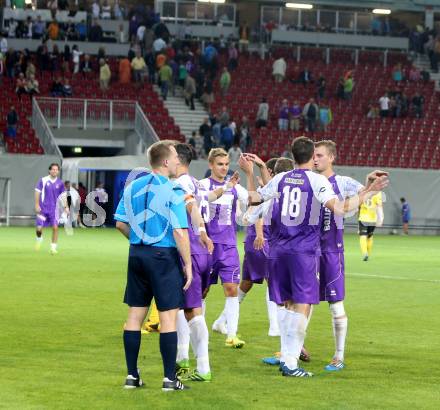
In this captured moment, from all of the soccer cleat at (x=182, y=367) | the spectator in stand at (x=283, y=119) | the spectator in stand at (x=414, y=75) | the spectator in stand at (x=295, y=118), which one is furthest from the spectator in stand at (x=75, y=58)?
the soccer cleat at (x=182, y=367)

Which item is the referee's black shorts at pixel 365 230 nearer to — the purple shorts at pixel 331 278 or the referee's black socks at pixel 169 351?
the purple shorts at pixel 331 278

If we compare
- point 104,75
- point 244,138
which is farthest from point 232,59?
point 244,138

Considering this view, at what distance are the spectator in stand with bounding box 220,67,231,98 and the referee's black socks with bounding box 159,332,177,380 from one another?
A: 1595 inches

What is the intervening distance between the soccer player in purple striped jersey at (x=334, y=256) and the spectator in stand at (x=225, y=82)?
3842 cm

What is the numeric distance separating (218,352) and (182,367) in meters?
1.52

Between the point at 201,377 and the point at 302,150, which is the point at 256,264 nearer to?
the point at 302,150

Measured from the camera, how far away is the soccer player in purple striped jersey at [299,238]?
33.1ft

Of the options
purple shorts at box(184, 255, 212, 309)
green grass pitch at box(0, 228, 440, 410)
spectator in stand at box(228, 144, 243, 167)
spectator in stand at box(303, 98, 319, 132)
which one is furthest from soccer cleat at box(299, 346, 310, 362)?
spectator in stand at box(303, 98, 319, 132)

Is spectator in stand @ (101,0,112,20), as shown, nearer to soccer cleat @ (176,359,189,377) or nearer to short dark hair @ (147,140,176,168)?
soccer cleat @ (176,359,189,377)

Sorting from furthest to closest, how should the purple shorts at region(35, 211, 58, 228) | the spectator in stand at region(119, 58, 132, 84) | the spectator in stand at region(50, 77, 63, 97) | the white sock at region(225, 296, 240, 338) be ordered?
1. the spectator in stand at region(119, 58, 132, 84)
2. the spectator in stand at region(50, 77, 63, 97)
3. the purple shorts at region(35, 211, 58, 228)
4. the white sock at region(225, 296, 240, 338)

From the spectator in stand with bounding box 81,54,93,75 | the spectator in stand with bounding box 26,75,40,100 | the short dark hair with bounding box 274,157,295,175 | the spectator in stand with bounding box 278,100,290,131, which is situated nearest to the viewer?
the short dark hair with bounding box 274,157,295,175

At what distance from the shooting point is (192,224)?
1035 cm

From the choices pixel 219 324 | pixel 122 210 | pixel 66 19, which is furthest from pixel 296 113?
pixel 122 210

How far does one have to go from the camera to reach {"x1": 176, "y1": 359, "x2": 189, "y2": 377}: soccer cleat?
1000 centimetres
